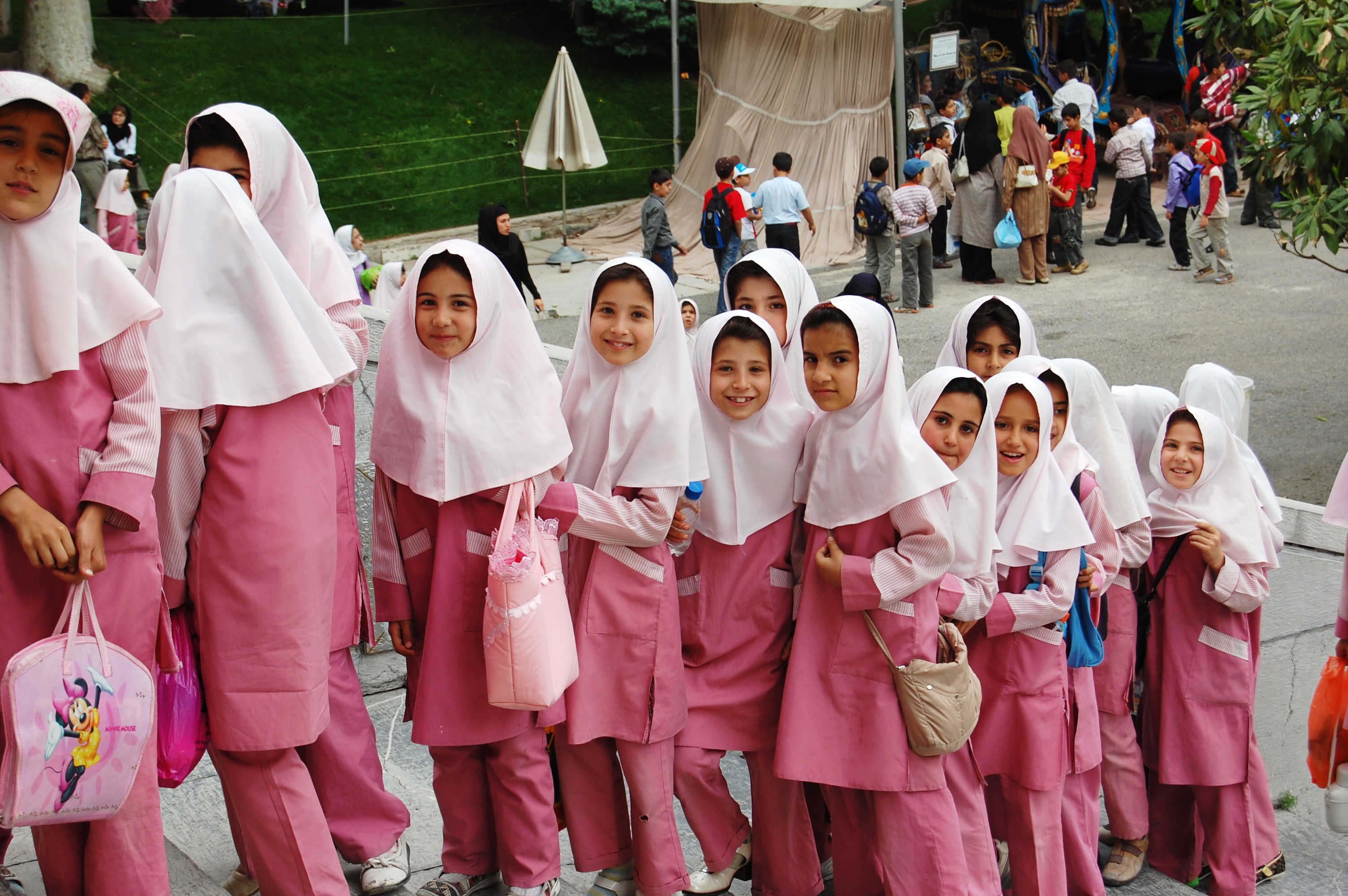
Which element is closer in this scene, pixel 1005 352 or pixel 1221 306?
pixel 1005 352

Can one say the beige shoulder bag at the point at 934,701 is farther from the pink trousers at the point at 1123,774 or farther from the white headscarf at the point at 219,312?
the white headscarf at the point at 219,312

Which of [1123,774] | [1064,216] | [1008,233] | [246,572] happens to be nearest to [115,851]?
[246,572]

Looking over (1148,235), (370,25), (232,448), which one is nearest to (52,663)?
(232,448)

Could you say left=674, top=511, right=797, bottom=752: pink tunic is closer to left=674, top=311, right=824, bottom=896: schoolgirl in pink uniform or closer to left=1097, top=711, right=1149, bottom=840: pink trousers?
left=674, top=311, right=824, bottom=896: schoolgirl in pink uniform

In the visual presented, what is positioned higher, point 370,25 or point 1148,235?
point 370,25

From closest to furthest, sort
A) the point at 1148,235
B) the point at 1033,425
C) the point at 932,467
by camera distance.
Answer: the point at 932,467
the point at 1033,425
the point at 1148,235

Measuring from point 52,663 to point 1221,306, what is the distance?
1059 cm

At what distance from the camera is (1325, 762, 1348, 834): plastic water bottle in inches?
129

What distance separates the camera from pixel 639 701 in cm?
317

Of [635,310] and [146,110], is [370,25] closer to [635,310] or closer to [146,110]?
[146,110]

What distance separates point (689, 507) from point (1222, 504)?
5.72ft

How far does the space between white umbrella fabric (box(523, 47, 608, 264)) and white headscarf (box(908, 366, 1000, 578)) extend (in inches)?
416

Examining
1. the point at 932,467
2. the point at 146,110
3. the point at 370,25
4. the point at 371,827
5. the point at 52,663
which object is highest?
the point at 370,25

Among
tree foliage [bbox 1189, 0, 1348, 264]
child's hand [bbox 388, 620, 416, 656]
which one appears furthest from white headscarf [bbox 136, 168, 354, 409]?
tree foliage [bbox 1189, 0, 1348, 264]
